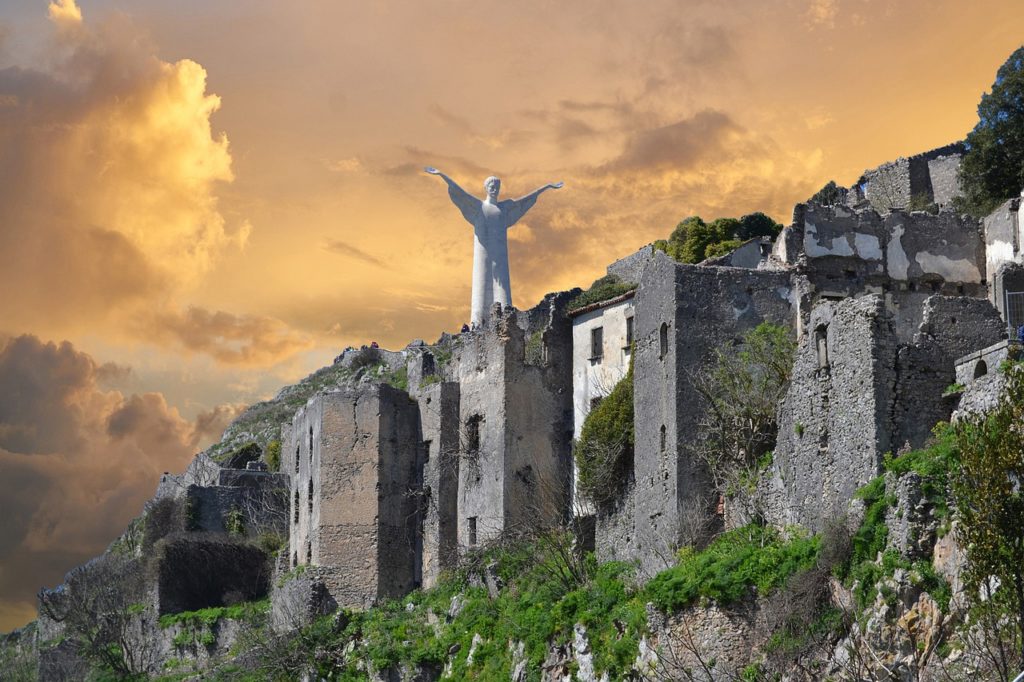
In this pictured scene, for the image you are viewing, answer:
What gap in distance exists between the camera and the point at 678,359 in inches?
1731

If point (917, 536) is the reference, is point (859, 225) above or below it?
above

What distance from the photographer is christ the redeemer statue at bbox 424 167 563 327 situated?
245 ft

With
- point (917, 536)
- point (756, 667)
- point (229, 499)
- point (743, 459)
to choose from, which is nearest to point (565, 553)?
point (743, 459)

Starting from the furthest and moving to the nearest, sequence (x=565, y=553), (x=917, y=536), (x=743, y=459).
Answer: (x=565, y=553) < (x=743, y=459) < (x=917, y=536)

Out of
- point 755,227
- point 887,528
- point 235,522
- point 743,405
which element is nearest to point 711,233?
point 755,227

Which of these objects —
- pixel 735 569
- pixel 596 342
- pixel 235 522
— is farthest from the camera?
pixel 235 522

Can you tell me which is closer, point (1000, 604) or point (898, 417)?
point (1000, 604)

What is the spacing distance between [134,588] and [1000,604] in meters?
42.3

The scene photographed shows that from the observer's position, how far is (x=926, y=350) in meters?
36.4

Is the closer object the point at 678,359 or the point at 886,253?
the point at 678,359

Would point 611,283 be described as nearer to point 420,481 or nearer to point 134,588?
point 420,481

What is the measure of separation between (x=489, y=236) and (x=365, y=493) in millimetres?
23197

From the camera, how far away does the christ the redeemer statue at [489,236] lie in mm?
74625

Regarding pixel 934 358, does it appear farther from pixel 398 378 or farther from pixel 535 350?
pixel 398 378
